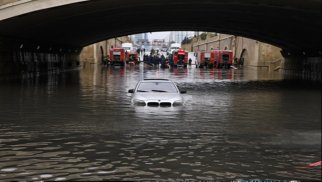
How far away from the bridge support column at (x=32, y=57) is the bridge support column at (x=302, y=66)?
22.9 m

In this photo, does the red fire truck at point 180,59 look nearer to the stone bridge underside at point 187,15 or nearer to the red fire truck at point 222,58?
the red fire truck at point 222,58

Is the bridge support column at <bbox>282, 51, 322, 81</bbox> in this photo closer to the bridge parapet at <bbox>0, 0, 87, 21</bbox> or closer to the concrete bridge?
the concrete bridge

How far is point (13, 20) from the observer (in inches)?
1067

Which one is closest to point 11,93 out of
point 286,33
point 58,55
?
point 286,33

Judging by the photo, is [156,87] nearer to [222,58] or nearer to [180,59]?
[222,58]

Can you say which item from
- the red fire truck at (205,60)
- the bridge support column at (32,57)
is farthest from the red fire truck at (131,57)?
the bridge support column at (32,57)

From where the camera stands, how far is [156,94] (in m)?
16.8

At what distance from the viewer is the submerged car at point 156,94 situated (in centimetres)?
1642

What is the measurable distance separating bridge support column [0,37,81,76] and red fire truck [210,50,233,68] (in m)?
23.0

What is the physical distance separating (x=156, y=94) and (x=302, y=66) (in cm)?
3728

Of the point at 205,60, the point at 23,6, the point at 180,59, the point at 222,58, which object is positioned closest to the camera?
the point at 23,6

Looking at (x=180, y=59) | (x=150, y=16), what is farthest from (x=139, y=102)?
(x=180, y=59)

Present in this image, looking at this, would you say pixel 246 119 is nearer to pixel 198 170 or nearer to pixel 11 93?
pixel 198 170

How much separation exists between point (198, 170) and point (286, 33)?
36893mm
